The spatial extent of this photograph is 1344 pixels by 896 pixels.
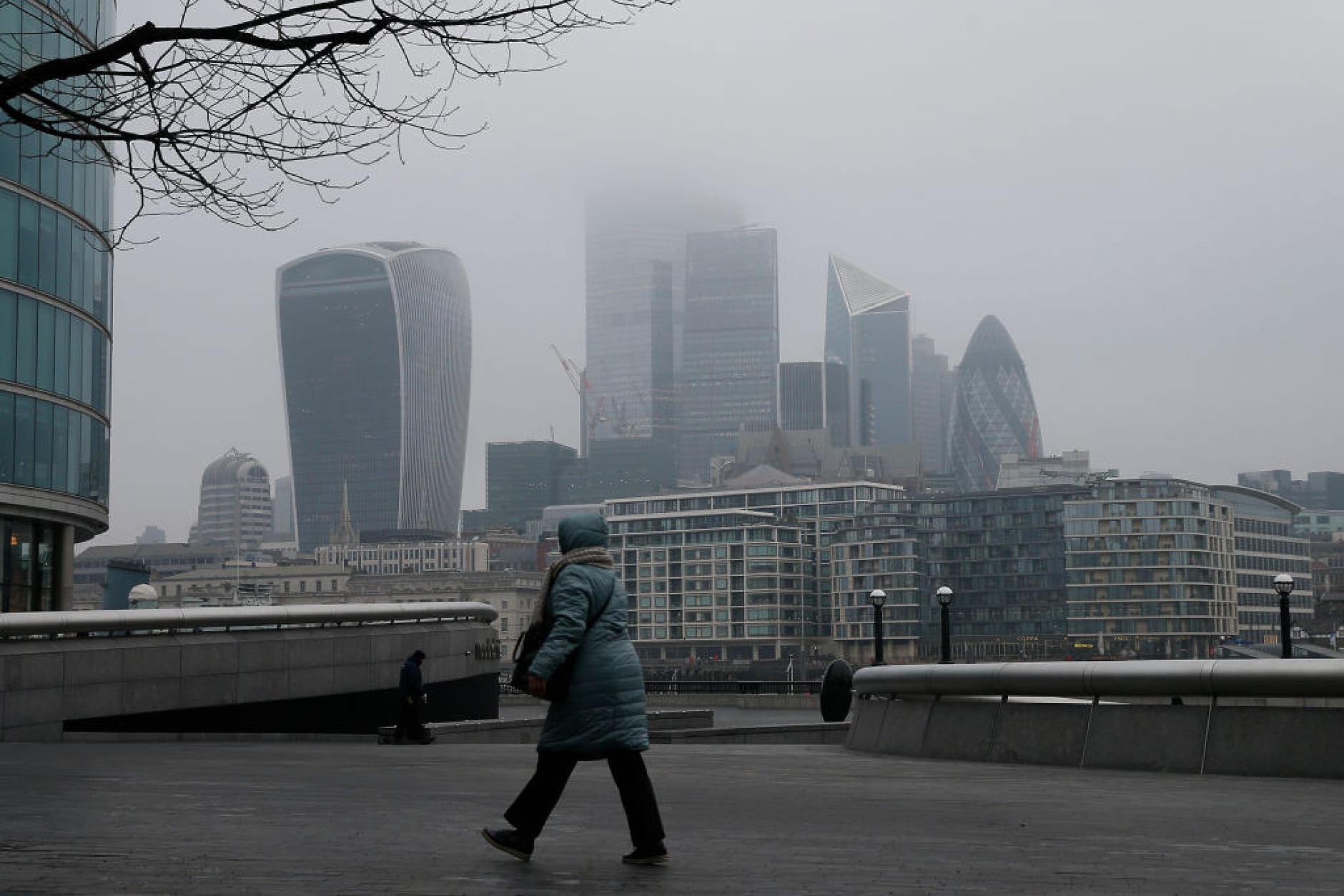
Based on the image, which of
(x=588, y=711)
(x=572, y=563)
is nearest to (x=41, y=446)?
(x=572, y=563)

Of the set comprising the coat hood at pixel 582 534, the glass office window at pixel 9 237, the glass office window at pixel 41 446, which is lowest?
the coat hood at pixel 582 534

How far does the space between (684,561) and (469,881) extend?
189967 mm

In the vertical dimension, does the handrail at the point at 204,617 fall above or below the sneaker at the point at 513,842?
above

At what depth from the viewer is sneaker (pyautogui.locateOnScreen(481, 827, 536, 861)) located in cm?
771

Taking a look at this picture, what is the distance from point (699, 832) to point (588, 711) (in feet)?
6.27

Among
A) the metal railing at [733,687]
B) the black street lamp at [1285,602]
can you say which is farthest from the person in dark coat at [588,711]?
the metal railing at [733,687]

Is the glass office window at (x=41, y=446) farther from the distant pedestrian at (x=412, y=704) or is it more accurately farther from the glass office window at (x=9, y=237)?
the distant pedestrian at (x=412, y=704)

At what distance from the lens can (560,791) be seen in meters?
7.74

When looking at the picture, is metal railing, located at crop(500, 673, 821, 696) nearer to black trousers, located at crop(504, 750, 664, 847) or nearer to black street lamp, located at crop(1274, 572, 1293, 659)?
black street lamp, located at crop(1274, 572, 1293, 659)

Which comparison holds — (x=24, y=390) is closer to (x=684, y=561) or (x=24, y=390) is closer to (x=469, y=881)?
(x=469, y=881)

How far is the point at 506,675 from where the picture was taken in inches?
4072

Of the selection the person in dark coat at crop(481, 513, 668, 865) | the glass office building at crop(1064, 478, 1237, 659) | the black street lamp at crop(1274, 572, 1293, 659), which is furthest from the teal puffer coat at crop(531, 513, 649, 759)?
the glass office building at crop(1064, 478, 1237, 659)

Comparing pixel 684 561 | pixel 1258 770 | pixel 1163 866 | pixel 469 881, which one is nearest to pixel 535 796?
pixel 469 881

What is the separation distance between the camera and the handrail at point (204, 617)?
24.3m
